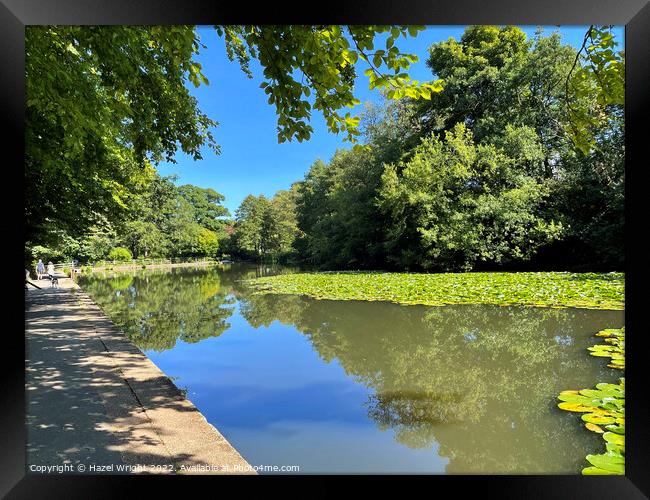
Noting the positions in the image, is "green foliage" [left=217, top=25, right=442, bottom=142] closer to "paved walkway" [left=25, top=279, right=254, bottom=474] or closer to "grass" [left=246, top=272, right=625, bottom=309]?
"paved walkway" [left=25, top=279, right=254, bottom=474]

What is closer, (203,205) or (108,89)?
(108,89)

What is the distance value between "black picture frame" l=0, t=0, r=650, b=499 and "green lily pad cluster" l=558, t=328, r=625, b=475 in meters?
0.34

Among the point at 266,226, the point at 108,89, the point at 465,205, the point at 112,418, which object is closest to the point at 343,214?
the point at 266,226

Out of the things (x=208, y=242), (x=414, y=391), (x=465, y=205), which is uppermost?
(x=465, y=205)

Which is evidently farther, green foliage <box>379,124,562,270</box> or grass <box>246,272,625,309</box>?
green foliage <box>379,124,562,270</box>

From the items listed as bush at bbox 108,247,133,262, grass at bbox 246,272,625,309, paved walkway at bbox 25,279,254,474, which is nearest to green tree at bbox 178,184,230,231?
grass at bbox 246,272,625,309

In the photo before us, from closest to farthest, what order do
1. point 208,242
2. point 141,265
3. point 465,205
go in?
1. point 465,205
2. point 208,242
3. point 141,265

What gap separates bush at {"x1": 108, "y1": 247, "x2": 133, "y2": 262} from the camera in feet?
77.9

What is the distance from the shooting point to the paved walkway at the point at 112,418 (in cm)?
207

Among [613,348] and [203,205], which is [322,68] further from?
[203,205]

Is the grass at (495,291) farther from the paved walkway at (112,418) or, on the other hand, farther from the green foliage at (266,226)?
the green foliage at (266,226)
